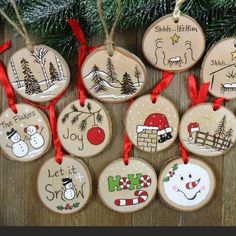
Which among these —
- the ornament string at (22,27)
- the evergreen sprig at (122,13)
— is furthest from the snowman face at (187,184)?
the ornament string at (22,27)

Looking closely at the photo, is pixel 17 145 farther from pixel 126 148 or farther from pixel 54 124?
pixel 126 148

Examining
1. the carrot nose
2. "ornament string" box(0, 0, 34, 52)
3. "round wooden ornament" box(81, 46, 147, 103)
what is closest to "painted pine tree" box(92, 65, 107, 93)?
"round wooden ornament" box(81, 46, 147, 103)

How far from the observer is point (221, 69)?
76cm

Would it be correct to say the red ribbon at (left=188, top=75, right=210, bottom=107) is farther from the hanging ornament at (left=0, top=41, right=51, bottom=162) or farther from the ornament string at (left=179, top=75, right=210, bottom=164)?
the hanging ornament at (left=0, top=41, right=51, bottom=162)

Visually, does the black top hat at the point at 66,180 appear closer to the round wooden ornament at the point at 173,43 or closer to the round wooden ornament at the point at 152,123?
the round wooden ornament at the point at 152,123

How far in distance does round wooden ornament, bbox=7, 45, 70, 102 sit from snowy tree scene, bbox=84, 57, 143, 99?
48mm

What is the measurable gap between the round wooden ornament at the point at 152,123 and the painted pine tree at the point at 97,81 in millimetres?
61

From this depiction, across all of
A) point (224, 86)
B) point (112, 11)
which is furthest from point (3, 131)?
point (224, 86)

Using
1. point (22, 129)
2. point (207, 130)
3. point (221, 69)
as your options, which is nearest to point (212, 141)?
point (207, 130)

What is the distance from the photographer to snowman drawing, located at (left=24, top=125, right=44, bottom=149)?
0.81 m

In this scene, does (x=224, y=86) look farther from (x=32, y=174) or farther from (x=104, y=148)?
(x=32, y=174)

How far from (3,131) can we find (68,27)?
22 cm

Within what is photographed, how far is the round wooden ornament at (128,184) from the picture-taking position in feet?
2.65

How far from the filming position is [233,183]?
82 centimetres
